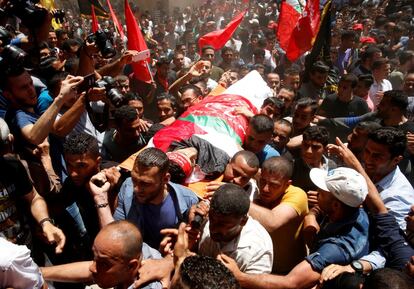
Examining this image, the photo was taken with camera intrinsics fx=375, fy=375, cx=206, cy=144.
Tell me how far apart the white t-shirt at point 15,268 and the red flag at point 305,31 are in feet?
17.6

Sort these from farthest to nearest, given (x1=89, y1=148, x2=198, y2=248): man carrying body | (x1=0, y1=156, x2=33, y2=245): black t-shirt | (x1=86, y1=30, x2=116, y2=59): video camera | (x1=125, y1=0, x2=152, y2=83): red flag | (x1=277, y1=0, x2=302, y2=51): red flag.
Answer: (x1=277, y1=0, x2=302, y2=51): red flag
(x1=125, y1=0, x2=152, y2=83): red flag
(x1=86, y1=30, x2=116, y2=59): video camera
(x1=89, y1=148, x2=198, y2=248): man carrying body
(x1=0, y1=156, x2=33, y2=245): black t-shirt

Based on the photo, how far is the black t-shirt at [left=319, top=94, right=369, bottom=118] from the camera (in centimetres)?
480

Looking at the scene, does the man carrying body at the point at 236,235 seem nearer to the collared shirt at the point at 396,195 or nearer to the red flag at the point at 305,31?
the collared shirt at the point at 396,195

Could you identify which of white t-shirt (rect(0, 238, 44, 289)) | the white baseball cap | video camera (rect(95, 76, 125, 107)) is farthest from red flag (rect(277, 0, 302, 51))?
white t-shirt (rect(0, 238, 44, 289))

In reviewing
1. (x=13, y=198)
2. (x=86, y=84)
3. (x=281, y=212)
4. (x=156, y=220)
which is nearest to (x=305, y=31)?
(x=86, y=84)

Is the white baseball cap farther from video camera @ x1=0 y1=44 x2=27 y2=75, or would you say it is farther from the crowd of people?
video camera @ x1=0 y1=44 x2=27 y2=75

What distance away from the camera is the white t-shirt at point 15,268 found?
5.02 feet

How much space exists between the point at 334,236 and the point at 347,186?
0.32m

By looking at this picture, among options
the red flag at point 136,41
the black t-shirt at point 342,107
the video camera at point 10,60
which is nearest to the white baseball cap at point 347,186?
the video camera at point 10,60

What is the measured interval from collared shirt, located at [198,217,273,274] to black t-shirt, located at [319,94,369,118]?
310 centimetres

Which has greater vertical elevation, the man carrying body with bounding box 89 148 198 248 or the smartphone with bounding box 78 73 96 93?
the smartphone with bounding box 78 73 96 93

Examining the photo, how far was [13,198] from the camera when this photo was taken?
7.38ft

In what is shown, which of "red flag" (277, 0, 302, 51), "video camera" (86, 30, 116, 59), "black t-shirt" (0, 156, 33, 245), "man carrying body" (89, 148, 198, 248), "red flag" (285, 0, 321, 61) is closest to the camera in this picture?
"black t-shirt" (0, 156, 33, 245)

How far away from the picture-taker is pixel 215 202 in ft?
7.15
